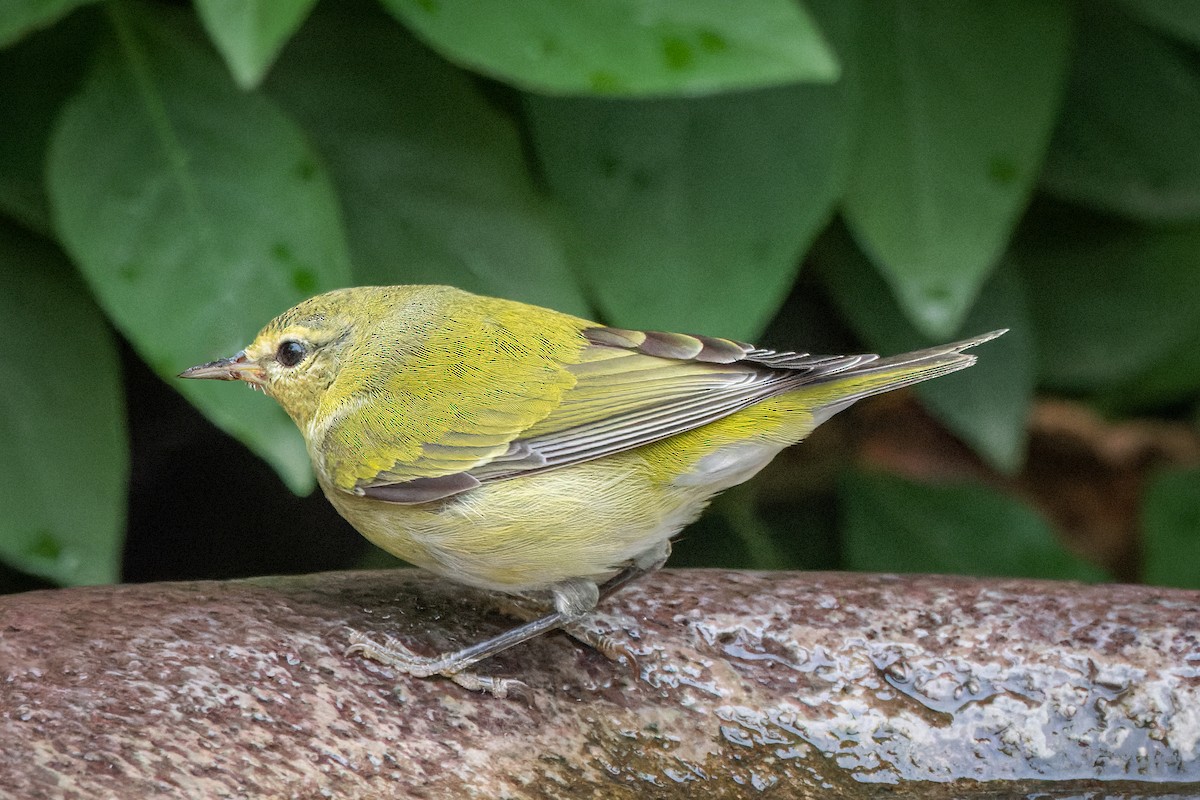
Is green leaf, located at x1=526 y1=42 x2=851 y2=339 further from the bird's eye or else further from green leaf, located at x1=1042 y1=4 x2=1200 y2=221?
green leaf, located at x1=1042 y1=4 x2=1200 y2=221

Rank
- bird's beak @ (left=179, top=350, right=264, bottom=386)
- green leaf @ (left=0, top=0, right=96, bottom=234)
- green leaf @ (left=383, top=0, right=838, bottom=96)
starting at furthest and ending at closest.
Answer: green leaf @ (left=0, top=0, right=96, bottom=234) → green leaf @ (left=383, top=0, right=838, bottom=96) → bird's beak @ (left=179, top=350, right=264, bottom=386)

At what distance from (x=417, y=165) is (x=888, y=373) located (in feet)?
5.94

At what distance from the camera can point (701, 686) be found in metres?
3.07

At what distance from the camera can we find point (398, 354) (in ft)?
11.1

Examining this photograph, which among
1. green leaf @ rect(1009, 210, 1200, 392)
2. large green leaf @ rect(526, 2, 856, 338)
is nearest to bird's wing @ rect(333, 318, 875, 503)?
large green leaf @ rect(526, 2, 856, 338)

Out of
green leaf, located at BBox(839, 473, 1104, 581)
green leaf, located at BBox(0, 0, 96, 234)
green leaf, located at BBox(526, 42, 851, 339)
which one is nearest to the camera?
green leaf, located at BBox(526, 42, 851, 339)

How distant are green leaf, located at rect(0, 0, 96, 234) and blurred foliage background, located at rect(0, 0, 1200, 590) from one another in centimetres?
1

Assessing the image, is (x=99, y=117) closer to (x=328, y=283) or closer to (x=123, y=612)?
(x=328, y=283)

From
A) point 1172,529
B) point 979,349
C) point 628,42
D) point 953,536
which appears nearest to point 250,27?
point 628,42

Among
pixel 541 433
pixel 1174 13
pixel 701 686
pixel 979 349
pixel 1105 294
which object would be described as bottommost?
pixel 701 686

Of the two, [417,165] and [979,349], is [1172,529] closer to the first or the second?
[979,349]

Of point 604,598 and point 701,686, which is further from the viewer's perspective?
point 604,598

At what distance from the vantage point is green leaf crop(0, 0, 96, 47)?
364cm

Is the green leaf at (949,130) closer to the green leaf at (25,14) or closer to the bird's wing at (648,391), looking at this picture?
the bird's wing at (648,391)
